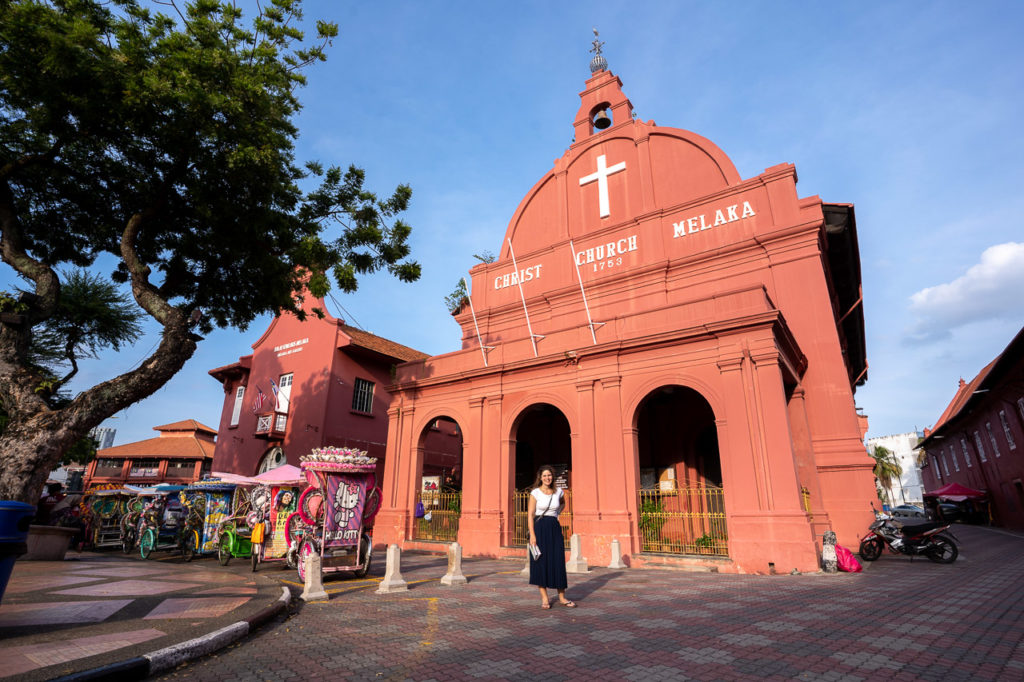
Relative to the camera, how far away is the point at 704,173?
16859 mm

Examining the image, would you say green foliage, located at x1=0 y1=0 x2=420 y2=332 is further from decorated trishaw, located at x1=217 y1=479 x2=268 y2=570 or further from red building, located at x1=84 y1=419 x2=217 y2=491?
red building, located at x1=84 y1=419 x2=217 y2=491

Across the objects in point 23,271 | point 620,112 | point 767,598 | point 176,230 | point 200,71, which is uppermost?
point 620,112

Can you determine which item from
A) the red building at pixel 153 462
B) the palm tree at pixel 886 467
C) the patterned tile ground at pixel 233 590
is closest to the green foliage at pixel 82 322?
the patterned tile ground at pixel 233 590

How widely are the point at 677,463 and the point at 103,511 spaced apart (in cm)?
1819

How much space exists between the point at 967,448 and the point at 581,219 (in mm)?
29037

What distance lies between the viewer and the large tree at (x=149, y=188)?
28.6 ft

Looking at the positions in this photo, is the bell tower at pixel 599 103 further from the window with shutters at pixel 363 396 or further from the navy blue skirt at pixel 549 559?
the navy blue skirt at pixel 549 559

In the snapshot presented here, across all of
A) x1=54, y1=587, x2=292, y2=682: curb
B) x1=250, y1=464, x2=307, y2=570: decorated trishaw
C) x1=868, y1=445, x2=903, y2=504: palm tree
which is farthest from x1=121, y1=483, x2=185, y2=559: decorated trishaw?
x1=868, y1=445, x2=903, y2=504: palm tree

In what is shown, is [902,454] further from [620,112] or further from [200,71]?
[200,71]

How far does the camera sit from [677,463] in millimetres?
14711

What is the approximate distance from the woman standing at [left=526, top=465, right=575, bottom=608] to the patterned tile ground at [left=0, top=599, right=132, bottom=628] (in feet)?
15.2

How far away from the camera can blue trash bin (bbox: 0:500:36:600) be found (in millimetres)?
4156

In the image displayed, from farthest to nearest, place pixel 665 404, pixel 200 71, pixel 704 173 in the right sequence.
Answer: pixel 704 173 → pixel 665 404 → pixel 200 71

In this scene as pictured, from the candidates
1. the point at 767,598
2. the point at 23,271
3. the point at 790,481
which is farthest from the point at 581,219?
the point at 23,271
